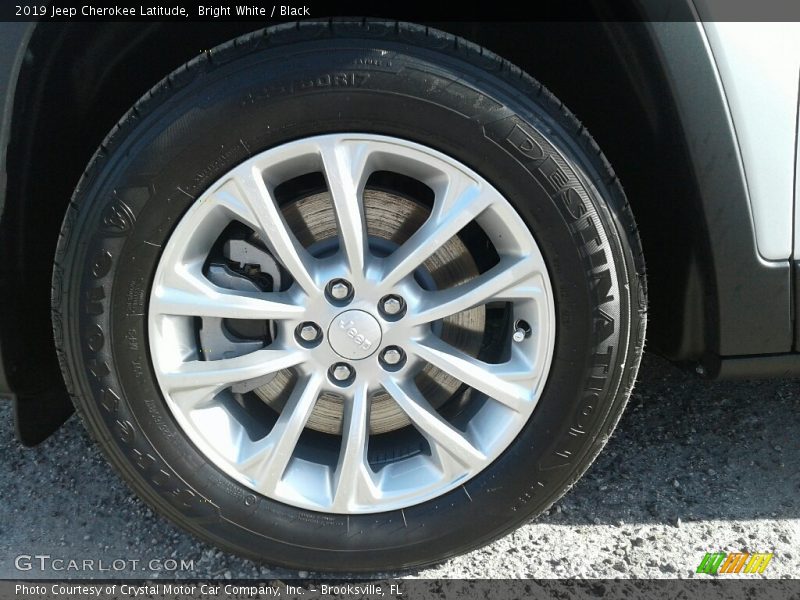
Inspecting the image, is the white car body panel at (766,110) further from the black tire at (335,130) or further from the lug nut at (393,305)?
the lug nut at (393,305)

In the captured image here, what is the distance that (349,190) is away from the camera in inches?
56.7

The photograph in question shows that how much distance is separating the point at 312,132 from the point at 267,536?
2.97ft

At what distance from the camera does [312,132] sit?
141cm

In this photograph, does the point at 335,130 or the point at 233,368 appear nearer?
the point at 335,130

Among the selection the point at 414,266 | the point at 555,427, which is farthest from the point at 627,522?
the point at 414,266

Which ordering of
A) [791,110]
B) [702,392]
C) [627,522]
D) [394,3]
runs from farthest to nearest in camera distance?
[702,392], [627,522], [394,3], [791,110]

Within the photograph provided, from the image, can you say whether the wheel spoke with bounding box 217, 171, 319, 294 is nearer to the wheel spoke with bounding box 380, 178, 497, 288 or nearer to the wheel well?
the wheel spoke with bounding box 380, 178, 497, 288

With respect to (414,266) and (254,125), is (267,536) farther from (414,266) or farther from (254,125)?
(254,125)

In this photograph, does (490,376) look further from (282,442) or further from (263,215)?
(263,215)

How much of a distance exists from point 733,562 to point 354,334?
42.2 inches

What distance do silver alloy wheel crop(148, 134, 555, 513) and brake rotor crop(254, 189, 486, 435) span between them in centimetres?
6

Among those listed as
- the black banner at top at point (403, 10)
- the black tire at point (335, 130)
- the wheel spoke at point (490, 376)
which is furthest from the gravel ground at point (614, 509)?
the black banner at top at point (403, 10)

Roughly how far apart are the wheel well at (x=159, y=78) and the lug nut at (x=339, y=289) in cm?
64

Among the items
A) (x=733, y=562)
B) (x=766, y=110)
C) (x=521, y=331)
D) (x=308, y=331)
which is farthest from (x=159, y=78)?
(x=733, y=562)
